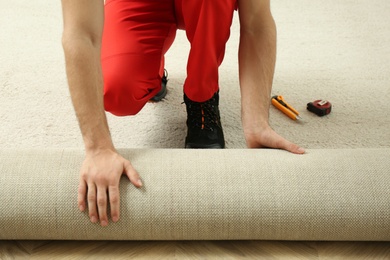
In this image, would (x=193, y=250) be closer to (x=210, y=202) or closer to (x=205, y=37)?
(x=210, y=202)

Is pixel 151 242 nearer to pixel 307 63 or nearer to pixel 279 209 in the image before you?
pixel 279 209

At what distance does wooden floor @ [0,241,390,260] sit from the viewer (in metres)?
1.04

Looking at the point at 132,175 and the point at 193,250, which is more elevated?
the point at 132,175

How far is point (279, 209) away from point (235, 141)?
0.51 metres

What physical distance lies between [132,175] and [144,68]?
442mm

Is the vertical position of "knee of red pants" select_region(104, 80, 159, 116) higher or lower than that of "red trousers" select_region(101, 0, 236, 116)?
lower

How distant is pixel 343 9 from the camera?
2402 mm

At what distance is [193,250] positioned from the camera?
3.46 feet

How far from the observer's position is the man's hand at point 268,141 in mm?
1125

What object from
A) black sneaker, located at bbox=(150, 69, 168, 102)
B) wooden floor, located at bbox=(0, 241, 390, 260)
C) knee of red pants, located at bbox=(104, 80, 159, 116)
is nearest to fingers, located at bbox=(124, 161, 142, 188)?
wooden floor, located at bbox=(0, 241, 390, 260)

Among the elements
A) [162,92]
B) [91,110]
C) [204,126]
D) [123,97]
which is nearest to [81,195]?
[91,110]

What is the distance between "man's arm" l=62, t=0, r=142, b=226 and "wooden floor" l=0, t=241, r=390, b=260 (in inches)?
4.3

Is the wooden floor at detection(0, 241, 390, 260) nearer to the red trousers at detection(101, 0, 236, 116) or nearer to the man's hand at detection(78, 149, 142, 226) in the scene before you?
the man's hand at detection(78, 149, 142, 226)

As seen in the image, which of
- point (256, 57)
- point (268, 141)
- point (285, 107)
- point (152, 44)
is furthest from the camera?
point (285, 107)
